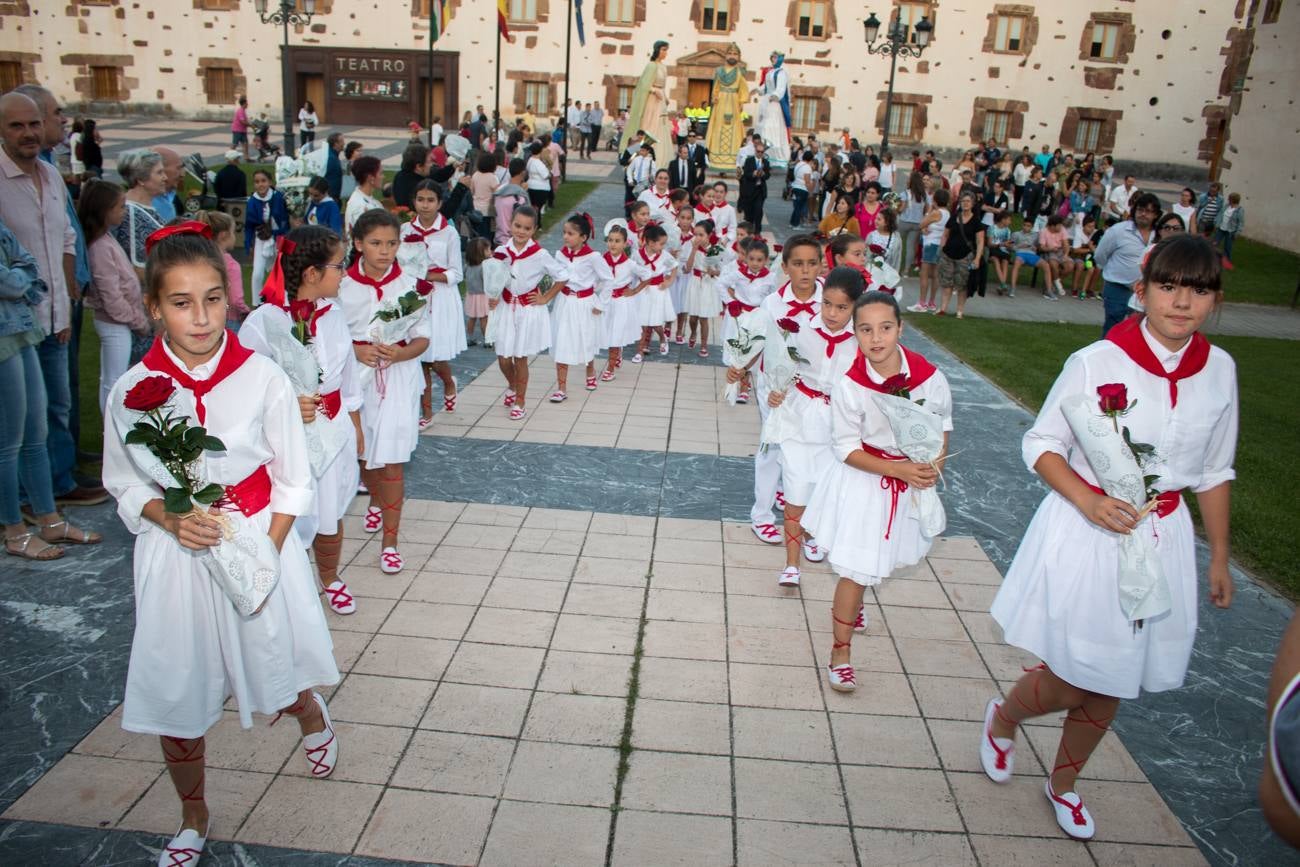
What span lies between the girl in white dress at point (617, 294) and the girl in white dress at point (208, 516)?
669 cm

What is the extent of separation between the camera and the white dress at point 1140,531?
331 centimetres

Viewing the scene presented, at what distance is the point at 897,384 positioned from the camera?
4016 millimetres

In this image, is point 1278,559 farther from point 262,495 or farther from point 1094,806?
point 262,495

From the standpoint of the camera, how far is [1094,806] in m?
3.77

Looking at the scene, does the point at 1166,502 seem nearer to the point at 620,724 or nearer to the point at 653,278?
the point at 620,724

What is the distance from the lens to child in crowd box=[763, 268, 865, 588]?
5.30 m

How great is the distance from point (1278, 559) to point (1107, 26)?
38592 millimetres

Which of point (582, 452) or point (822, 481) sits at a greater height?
point (822, 481)

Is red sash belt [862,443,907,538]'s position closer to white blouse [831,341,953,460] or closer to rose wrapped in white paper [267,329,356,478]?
white blouse [831,341,953,460]

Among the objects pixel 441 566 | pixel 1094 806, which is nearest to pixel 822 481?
pixel 1094 806

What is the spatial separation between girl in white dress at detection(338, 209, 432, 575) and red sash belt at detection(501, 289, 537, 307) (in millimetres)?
2908

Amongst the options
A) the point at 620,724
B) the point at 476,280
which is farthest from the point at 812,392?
the point at 476,280

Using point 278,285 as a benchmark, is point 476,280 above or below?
below

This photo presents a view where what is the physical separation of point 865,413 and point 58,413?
5.30m
